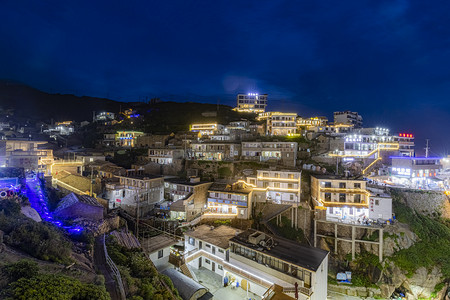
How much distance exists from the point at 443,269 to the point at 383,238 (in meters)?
6.82

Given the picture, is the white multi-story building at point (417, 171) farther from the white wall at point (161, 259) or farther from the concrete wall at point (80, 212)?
the concrete wall at point (80, 212)

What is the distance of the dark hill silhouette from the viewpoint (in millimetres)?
111500

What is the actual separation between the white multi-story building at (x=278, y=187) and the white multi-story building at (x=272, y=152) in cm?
888

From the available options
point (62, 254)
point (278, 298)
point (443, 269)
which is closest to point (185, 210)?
point (278, 298)

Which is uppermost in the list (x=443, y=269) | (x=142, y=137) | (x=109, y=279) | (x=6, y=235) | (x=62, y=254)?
(x=142, y=137)

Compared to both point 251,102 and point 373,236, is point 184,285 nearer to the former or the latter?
point 373,236

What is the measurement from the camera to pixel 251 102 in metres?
84.8

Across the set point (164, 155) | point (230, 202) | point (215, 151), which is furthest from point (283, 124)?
point (230, 202)

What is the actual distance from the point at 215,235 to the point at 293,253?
355 inches

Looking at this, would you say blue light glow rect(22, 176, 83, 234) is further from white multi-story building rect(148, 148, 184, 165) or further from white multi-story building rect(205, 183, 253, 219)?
white multi-story building rect(148, 148, 184, 165)

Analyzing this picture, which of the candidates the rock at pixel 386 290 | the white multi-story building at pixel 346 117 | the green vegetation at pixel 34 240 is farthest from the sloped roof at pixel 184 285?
the white multi-story building at pixel 346 117

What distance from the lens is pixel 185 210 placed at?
2906 cm

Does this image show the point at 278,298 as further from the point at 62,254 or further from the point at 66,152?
the point at 66,152

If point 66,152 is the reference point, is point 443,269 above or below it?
below
